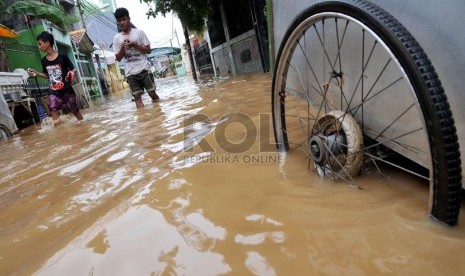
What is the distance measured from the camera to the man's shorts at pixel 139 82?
612 cm

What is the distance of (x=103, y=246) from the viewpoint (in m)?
1.38

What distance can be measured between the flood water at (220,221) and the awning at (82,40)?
19112 millimetres

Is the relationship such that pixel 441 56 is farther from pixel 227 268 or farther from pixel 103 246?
pixel 103 246

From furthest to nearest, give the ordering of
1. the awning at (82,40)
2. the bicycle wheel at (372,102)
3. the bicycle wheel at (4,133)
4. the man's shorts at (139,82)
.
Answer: the awning at (82,40) → the man's shorts at (139,82) → the bicycle wheel at (4,133) → the bicycle wheel at (372,102)

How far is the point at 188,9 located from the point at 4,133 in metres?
7.21

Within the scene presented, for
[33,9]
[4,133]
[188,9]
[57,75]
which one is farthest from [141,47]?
[33,9]

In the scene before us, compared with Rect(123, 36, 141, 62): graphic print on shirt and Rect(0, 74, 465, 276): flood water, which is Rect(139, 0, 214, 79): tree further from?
Rect(0, 74, 465, 276): flood water

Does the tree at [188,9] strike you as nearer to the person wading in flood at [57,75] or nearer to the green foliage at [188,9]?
the green foliage at [188,9]

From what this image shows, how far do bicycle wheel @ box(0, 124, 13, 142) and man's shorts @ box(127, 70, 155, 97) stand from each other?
211cm

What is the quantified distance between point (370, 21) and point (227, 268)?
1003 mm

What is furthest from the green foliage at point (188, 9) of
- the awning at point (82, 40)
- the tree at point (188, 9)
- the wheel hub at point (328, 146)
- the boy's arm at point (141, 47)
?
the awning at point (82, 40)

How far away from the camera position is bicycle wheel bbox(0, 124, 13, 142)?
5.44m

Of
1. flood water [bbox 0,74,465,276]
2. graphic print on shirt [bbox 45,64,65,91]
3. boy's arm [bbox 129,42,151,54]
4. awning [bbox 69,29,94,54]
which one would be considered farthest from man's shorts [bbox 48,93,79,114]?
awning [bbox 69,29,94,54]

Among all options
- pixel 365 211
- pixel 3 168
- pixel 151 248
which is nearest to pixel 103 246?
pixel 151 248
